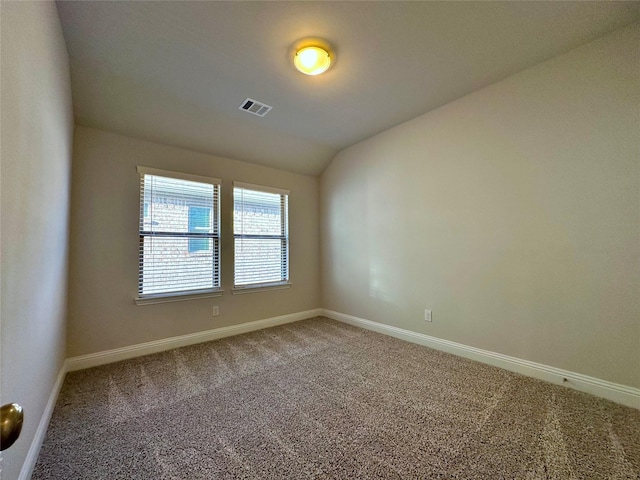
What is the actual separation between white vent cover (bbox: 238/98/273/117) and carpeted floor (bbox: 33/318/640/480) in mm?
2699

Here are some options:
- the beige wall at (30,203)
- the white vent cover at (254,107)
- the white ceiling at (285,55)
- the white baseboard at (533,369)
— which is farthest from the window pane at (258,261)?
the beige wall at (30,203)

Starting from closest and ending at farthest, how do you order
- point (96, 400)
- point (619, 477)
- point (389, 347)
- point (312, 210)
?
point (619, 477) < point (96, 400) < point (389, 347) < point (312, 210)

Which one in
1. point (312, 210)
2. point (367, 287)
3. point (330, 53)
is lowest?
point (367, 287)

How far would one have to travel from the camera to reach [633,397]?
6.32ft

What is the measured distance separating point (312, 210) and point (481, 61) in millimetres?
2903

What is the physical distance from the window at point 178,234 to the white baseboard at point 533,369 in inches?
98.2

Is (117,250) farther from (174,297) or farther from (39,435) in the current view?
(39,435)

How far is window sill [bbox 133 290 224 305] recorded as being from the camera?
2958 mm

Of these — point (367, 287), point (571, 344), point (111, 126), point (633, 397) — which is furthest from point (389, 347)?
point (111, 126)

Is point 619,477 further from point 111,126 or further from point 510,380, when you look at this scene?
point 111,126

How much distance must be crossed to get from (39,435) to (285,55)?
3057mm

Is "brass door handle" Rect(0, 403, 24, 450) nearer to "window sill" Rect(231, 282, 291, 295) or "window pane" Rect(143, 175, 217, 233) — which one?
"window pane" Rect(143, 175, 217, 233)

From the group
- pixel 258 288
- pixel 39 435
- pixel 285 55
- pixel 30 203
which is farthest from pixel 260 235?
pixel 39 435

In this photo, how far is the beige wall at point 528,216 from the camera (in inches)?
79.1
